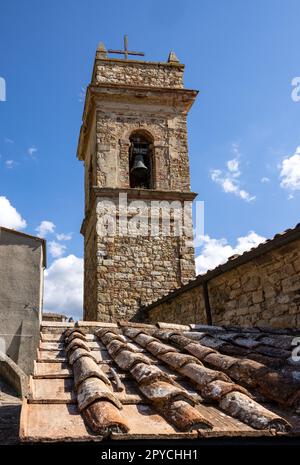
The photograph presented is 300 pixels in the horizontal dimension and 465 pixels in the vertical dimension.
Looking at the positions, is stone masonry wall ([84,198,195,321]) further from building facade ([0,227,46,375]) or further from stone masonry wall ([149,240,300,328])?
building facade ([0,227,46,375])

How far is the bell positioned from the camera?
12.2 metres

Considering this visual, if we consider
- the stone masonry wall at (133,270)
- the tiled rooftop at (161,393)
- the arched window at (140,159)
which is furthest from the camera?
the arched window at (140,159)

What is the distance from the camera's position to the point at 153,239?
11805mm

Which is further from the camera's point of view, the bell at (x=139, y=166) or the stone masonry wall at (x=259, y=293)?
the bell at (x=139, y=166)

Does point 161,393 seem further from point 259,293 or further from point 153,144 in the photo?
point 153,144

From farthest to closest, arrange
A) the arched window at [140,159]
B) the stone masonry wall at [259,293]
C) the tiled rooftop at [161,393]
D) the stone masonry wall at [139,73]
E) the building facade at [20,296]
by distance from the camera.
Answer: the stone masonry wall at [139,73], the arched window at [140,159], the stone masonry wall at [259,293], the building facade at [20,296], the tiled rooftop at [161,393]

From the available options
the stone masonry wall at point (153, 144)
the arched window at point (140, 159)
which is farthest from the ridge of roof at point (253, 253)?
the arched window at point (140, 159)

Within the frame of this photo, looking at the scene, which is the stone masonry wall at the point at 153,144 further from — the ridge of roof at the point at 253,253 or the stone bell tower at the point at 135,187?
the ridge of roof at the point at 253,253

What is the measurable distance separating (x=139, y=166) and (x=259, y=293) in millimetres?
6706

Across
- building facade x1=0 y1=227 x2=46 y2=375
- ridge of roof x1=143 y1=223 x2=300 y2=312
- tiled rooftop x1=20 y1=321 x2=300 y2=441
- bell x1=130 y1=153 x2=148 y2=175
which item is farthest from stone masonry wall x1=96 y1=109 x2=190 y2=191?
tiled rooftop x1=20 y1=321 x2=300 y2=441

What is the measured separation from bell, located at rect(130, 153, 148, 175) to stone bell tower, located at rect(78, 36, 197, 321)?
0.03m

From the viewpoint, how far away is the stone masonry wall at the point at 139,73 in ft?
42.8

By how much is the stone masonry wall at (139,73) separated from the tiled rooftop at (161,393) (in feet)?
35.8
